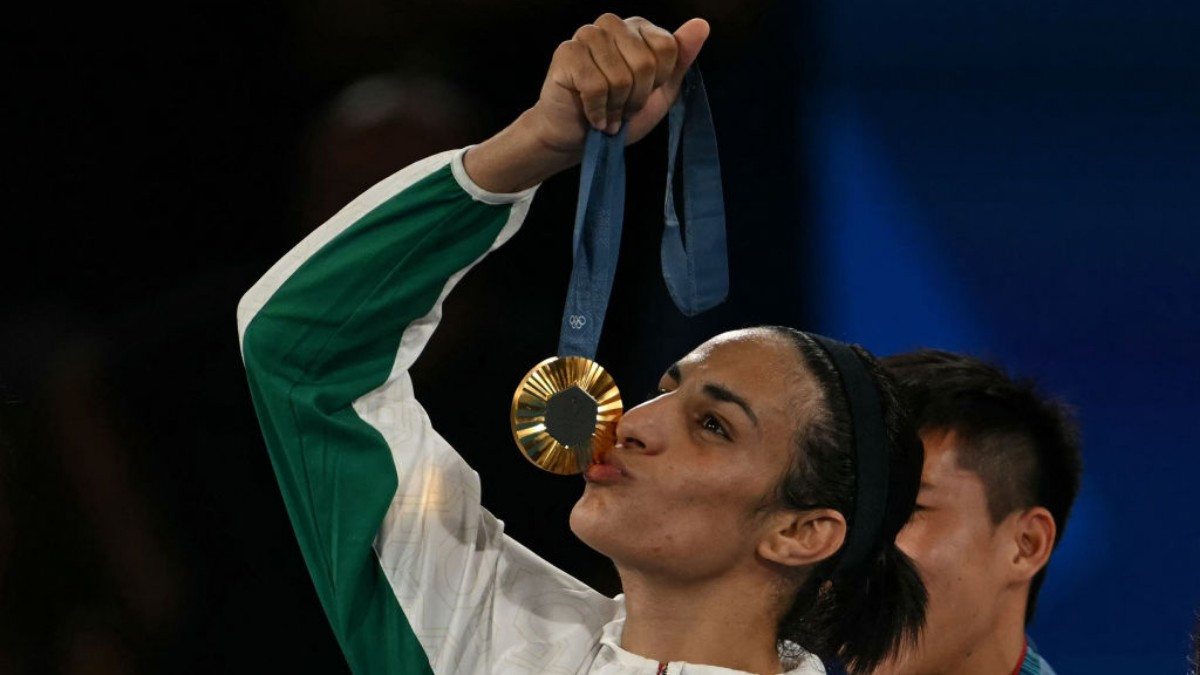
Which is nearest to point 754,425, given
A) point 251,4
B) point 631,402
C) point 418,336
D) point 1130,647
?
point 418,336

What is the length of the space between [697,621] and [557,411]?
0.98 ft

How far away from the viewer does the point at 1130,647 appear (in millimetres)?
2752

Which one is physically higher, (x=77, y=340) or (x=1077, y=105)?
(x=1077, y=105)

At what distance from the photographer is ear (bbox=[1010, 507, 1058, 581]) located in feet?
7.00

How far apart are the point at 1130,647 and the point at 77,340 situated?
68.3 inches

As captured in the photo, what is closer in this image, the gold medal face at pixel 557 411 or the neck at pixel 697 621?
the gold medal face at pixel 557 411

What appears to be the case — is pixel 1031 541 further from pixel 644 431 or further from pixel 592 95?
pixel 592 95

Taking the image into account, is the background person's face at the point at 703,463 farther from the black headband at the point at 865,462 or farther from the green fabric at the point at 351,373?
the green fabric at the point at 351,373

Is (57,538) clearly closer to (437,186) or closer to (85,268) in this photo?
(85,268)

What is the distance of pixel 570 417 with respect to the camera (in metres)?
1.71

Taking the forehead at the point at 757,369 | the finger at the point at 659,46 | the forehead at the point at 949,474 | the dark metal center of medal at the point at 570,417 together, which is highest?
the finger at the point at 659,46

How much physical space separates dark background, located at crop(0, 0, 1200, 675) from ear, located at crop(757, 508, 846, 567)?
2.77ft

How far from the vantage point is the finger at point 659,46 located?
5.55ft

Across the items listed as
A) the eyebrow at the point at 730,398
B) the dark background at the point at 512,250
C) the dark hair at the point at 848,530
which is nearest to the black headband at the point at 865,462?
the dark hair at the point at 848,530
